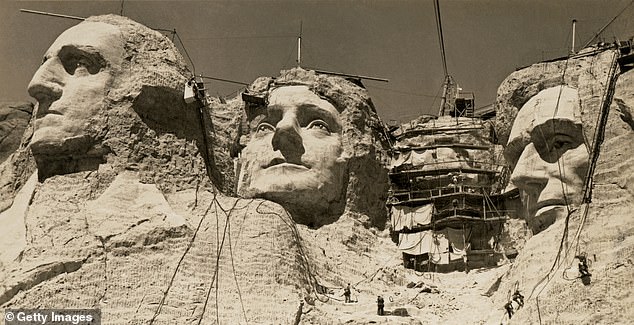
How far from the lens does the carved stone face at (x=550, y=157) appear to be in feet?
103

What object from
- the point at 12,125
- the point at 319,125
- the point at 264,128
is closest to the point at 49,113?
the point at 12,125

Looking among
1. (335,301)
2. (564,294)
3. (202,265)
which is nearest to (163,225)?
(202,265)

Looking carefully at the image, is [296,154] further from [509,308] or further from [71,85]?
[509,308]

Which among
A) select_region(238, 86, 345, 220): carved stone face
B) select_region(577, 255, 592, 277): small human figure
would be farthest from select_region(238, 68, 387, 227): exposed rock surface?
select_region(577, 255, 592, 277): small human figure

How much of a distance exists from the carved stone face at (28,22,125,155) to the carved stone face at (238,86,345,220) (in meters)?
3.78

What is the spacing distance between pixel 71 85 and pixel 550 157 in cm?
873

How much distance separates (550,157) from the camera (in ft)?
104

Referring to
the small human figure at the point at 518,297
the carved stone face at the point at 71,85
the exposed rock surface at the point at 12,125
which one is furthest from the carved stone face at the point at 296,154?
the small human figure at the point at 518,297

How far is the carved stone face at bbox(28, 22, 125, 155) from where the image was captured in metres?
31.7

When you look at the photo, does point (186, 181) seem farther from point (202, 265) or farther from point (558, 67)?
point (558, 67)

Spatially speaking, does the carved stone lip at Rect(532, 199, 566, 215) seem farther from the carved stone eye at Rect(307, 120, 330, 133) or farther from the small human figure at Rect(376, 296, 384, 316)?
the carved stone eye at Rect(307, 120, 330, 133)

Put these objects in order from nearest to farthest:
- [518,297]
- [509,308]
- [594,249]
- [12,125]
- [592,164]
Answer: [594,249]
[509,308]
[518,297]
[592,164]
[12,125]

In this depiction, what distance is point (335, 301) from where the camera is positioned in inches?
1221

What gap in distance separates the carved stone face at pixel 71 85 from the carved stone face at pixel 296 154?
12.4ft
